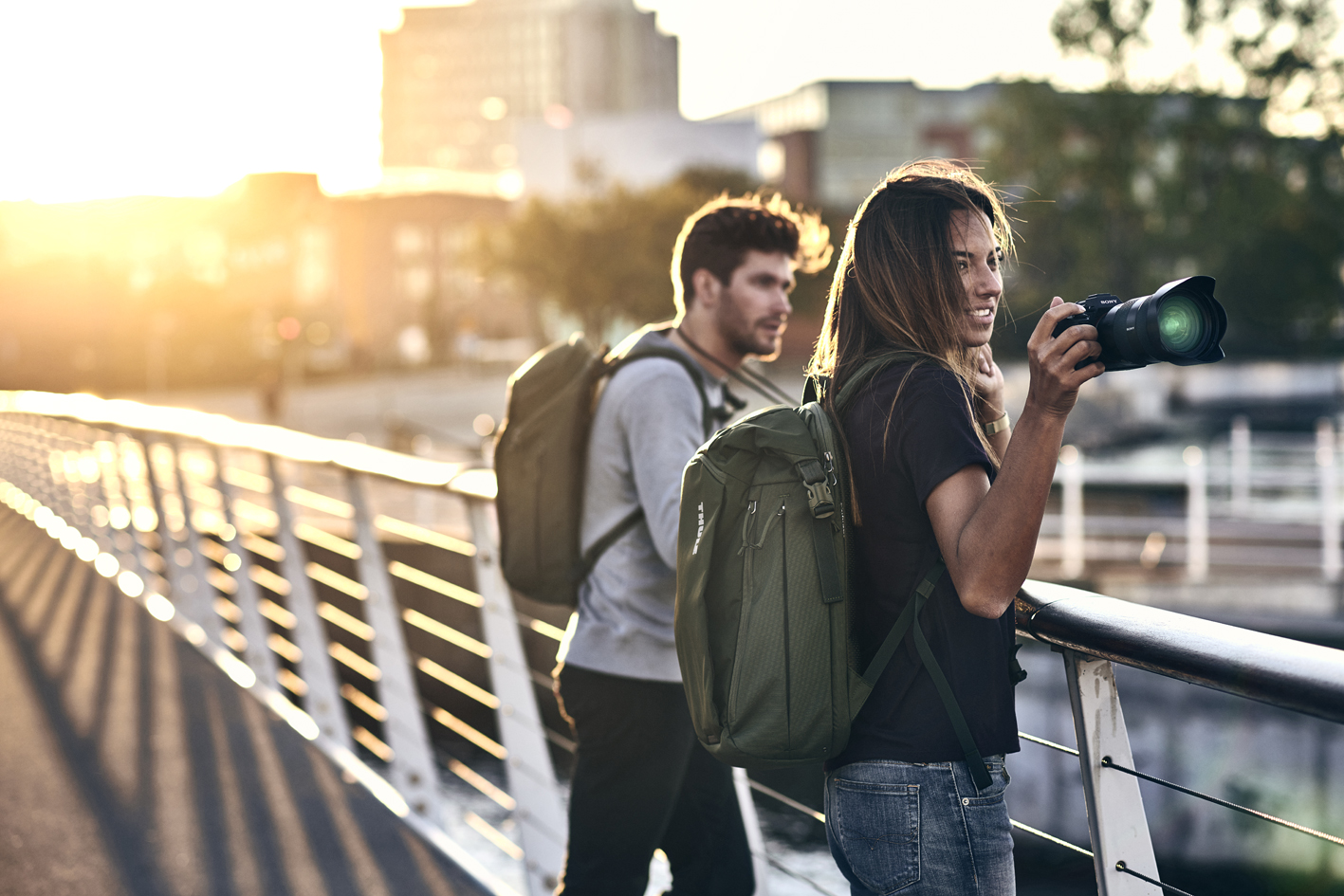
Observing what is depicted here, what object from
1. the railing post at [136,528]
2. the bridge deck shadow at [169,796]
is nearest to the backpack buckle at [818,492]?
the bridge deck shadow at [169,796]

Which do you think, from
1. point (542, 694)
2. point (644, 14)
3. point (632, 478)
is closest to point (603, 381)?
point (632, 478)

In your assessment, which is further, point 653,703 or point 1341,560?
point 1341,560

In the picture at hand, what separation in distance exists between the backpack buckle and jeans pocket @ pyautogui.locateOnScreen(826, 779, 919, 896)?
1.11ft

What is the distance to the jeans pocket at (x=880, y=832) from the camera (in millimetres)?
1589

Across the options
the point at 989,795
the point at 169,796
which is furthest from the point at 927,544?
the point at 169,796

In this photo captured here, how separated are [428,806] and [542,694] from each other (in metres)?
9.15

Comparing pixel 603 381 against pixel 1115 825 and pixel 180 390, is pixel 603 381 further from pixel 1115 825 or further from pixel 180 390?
pixel 180 390

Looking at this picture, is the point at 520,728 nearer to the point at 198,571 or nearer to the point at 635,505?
the point at 635,505

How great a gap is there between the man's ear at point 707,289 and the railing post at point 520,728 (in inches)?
31.6

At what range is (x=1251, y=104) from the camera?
38250mm

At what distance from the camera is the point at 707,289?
8.25 ft

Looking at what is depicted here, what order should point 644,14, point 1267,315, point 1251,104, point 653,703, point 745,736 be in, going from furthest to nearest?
point 644,14 < point 1267,315 < point 1251,104 < point 653,703 < point 745,736

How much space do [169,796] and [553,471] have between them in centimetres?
219

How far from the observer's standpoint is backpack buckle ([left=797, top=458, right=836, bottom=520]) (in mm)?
1544
